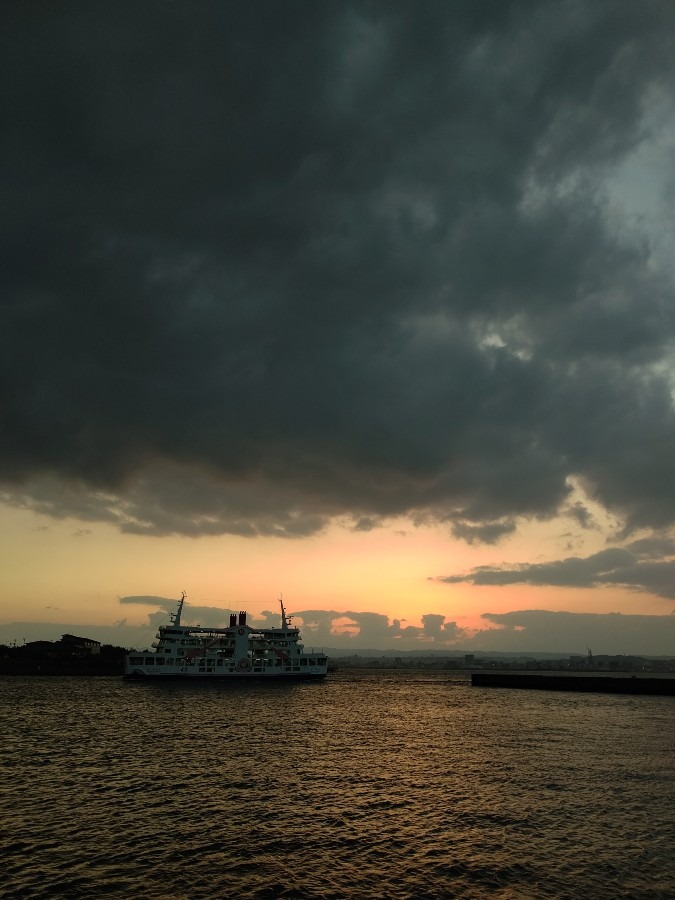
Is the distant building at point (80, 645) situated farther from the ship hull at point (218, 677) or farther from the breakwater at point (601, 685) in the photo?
the breakwater at point (601, 685)

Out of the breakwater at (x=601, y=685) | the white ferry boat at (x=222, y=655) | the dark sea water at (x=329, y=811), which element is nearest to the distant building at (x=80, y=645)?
the white ferry boat at (x=222, y=655)

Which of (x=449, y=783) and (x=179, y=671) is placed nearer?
(x=449, y=783)

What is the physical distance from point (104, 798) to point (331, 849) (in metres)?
13.5

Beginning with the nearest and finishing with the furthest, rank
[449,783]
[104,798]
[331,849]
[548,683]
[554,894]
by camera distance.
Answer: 1. [554,894]
2. [331,849]
3. [104,798]
4. [449,783]
5. [548,683]

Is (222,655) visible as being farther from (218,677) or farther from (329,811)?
(329,811)

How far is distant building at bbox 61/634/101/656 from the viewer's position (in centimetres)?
17012

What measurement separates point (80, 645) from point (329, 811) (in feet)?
552

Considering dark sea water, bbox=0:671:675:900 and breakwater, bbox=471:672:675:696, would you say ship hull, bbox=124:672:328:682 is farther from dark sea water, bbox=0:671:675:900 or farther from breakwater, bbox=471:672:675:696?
dark sea water, bbox=0:671:675:900

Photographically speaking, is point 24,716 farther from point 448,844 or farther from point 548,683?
point 548,683

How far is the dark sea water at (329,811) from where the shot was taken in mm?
20156

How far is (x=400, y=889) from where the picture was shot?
19547mm

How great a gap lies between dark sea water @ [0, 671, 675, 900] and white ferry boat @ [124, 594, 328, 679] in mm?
61753

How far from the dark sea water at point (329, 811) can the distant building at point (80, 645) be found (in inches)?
4780

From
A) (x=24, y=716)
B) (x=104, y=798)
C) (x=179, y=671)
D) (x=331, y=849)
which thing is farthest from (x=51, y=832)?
(x=179, y=671)
